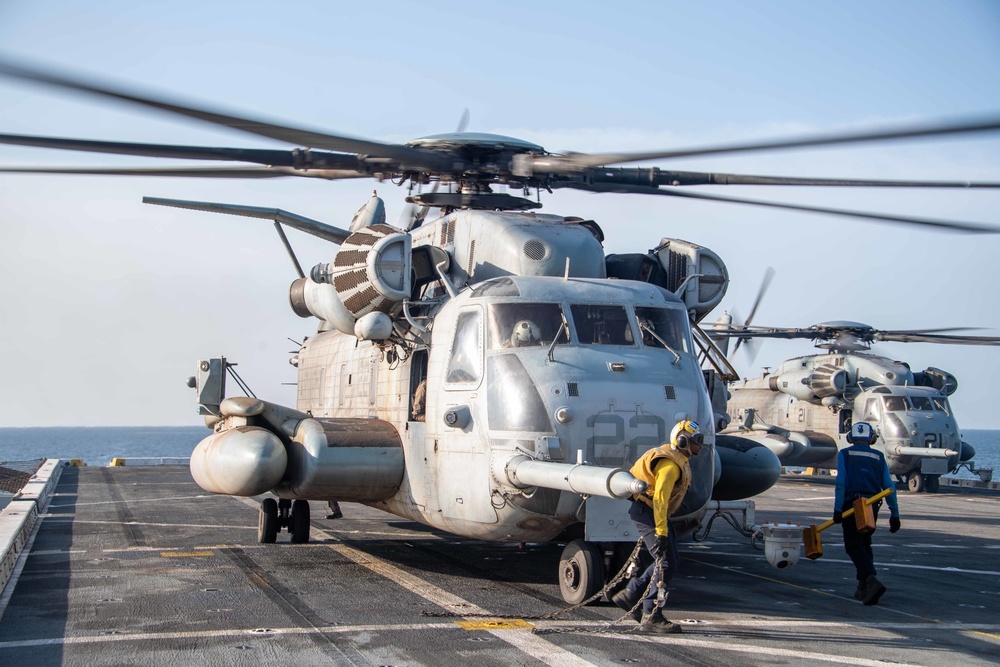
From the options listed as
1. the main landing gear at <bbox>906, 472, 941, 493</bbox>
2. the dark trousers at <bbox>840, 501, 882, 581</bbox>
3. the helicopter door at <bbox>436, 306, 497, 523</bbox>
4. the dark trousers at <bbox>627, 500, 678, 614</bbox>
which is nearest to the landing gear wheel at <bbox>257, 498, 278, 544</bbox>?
the helicopter door at <bbox>436, 306, 497, 523</bbox>

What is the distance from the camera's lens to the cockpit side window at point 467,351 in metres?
10.8

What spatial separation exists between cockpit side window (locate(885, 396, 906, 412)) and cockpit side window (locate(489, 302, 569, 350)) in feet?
74.7

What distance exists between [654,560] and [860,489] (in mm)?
3158

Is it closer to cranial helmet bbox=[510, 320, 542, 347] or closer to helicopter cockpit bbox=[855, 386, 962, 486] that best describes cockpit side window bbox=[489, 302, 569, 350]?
cranial helmet bbox=[510, 320, 542, 347]

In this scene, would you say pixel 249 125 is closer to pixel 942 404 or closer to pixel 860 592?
pixel 860 592

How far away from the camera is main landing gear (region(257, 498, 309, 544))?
14430 mm

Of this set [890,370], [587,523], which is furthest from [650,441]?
[890,370]

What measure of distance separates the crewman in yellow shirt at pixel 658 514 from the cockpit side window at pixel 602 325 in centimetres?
182

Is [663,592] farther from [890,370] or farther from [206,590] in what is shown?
[890,370]

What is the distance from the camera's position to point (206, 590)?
34.9 ft

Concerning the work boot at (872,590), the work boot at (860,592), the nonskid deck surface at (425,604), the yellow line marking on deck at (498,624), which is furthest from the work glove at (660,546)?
the work boot at (860,592)

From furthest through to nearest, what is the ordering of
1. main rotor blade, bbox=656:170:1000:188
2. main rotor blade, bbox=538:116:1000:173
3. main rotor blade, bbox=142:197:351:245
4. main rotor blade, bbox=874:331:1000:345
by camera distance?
main rotor blade, bbox=874:331:1000:345 → main rotor blade, bbox=142:197:351:245 → main rotor blade, bbox=656:170:1000:188 → main rotor blade, bbox=538:116:1000:173

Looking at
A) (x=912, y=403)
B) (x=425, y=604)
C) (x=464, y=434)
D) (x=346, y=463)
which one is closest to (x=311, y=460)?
(x=346, y=463)

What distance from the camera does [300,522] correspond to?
14.6m
